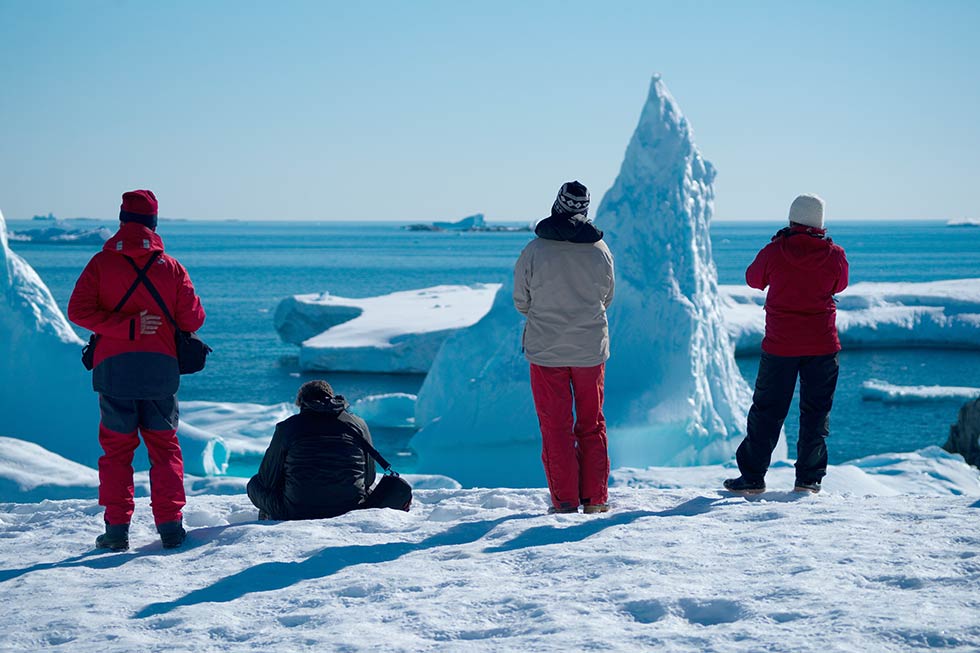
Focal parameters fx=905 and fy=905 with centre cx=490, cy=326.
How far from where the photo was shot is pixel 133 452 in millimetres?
3320

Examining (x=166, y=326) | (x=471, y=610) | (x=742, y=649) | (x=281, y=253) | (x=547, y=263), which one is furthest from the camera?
(x=281, y=253)

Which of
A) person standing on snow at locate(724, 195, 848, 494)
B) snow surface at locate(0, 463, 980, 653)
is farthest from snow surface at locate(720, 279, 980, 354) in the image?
snow surface at locate(0, 463, 980, 653)

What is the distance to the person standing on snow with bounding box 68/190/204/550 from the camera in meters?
3.16

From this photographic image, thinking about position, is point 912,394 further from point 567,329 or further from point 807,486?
point 567,329

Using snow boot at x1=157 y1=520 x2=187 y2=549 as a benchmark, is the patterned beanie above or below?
above

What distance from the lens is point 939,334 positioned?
25.5 meters

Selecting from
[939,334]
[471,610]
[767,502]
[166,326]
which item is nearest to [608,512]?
[767,502]

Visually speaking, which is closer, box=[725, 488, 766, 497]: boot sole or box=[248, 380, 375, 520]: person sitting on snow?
box=[248, 380, 375, 520]: person sitting on snow

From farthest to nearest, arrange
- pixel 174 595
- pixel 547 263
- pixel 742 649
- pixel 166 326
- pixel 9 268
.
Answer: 1. pixel 9 268
2. pixel 547 263
3. pixel 166 326
4. pixel 174 595
5. pixel 742 649

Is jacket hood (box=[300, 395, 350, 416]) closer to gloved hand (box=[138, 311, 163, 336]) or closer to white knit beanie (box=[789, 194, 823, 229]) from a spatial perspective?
gloved hand (box=[138, 311, 163, 336])

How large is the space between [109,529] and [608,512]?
77.2 inches

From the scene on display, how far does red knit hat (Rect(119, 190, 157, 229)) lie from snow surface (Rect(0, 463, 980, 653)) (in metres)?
1.22

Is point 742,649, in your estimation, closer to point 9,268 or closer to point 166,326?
point 166,326

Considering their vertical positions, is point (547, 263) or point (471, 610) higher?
point (547, 263)
